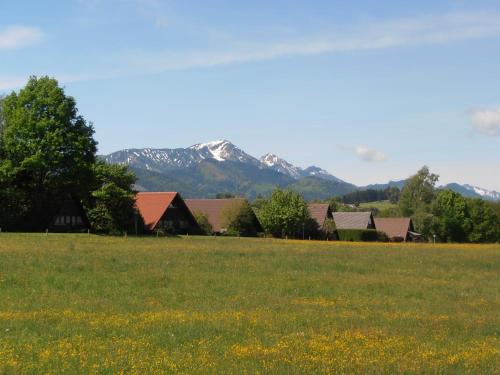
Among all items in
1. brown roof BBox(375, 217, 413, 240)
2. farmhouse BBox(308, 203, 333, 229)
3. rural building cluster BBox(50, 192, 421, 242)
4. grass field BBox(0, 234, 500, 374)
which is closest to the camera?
grass field BBox(0, 234, 500, 374)

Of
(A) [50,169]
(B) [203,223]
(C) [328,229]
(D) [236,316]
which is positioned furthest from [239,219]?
(D) [236,316]

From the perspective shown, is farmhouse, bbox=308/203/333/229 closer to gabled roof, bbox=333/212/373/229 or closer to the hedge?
the hedge

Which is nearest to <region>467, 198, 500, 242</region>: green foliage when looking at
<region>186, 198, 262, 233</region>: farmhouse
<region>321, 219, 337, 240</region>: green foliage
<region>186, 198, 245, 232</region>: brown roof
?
<region>321, 219, 337, 240</region>: green foliage

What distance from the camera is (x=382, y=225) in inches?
4670

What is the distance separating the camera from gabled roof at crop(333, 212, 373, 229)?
111 meters

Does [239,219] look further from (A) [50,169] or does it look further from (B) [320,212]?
(A) [50,169]

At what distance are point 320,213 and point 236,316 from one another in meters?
81.0

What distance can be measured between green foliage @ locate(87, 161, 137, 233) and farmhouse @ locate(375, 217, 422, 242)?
203ft

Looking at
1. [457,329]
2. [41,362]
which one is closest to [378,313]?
[457,329]

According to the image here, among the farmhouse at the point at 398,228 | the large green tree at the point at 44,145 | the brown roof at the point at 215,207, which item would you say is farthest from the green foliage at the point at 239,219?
the farmhouse at the point at 398,228

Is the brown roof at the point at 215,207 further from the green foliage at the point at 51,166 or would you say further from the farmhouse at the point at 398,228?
the farmhouse at the point at 398,228

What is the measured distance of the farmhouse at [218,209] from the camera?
292ft

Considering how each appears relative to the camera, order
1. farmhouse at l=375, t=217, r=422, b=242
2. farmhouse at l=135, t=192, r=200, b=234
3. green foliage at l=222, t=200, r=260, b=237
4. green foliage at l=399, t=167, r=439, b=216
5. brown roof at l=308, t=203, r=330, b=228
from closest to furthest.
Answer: farmhouse at l=135, t=192, r=200, b=234 → green foliage at l=222, t=200, r=260, b=237 → brown roof at l=308, t=203, r=330, b=228 → farmhouse at l=375, t=217, r=422, b=242 → green foliage at l=399, t=167, r=439, b=216

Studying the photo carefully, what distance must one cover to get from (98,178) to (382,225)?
68.2 m
